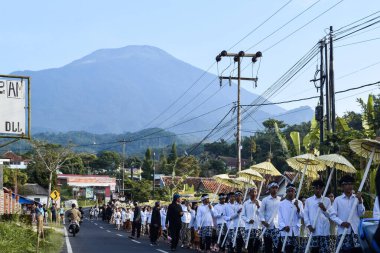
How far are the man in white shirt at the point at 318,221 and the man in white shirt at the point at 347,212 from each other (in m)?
0.84

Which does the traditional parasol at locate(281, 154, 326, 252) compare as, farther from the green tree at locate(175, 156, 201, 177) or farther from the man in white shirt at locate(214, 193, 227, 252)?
the green tree at locate(175, 156, 201, 177)

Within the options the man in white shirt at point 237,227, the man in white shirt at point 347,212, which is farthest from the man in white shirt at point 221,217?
the man in white shirt at point 347,212

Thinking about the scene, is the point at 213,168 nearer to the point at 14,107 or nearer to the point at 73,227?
the point at 73,227

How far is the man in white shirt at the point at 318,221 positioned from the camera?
12812 millimetres

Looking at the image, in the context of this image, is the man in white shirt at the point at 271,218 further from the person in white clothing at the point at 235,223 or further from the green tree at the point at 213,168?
the green tree at the point at 213,168

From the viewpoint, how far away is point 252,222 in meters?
16.3

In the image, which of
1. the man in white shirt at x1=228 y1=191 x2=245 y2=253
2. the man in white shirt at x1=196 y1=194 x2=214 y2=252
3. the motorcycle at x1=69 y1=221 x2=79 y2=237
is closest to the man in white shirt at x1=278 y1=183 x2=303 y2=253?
the man in white shirt at x1=228 y1=191 x2=245 y2=253

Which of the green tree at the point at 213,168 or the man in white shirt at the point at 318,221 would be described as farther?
the green tree at the point at 213,168

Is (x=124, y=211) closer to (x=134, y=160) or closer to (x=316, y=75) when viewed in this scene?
(x=316, y=75)

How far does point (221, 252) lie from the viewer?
2042 cm

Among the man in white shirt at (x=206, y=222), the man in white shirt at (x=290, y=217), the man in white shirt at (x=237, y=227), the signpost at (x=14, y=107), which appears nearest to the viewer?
the man in white shirt at (x=290, y=217)

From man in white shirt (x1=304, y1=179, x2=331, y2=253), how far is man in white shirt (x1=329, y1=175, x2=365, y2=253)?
0.84 metres

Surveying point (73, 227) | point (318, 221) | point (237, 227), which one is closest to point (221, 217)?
point (237, 227)

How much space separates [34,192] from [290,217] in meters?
69.4
